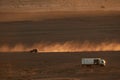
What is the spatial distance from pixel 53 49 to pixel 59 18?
8.64 m

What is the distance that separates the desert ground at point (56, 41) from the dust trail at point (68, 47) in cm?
3

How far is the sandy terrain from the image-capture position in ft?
33.8

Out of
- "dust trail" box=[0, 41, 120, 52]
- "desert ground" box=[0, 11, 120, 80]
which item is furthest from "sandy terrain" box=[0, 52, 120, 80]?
"dust trail" box=[0, 41, 120, 52]

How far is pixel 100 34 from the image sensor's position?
20.5m

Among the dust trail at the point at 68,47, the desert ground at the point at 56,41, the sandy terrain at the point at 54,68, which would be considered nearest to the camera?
the sandy terrain at the point at 54,68

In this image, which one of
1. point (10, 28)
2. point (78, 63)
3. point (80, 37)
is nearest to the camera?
point (78, 63)

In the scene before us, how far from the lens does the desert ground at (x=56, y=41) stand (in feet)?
35.5

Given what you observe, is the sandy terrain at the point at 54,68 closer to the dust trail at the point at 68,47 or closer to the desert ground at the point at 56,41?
the desert ground at the point at 56,41

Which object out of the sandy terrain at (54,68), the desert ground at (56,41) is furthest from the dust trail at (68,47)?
the sandy terrain at (54,68)

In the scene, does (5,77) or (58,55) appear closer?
(5,77)

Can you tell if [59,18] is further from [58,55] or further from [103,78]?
[103,78]

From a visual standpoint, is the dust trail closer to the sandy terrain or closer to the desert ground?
the desert ground

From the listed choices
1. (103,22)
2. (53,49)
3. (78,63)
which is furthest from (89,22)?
(78,63)

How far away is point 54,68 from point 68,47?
597 cm
